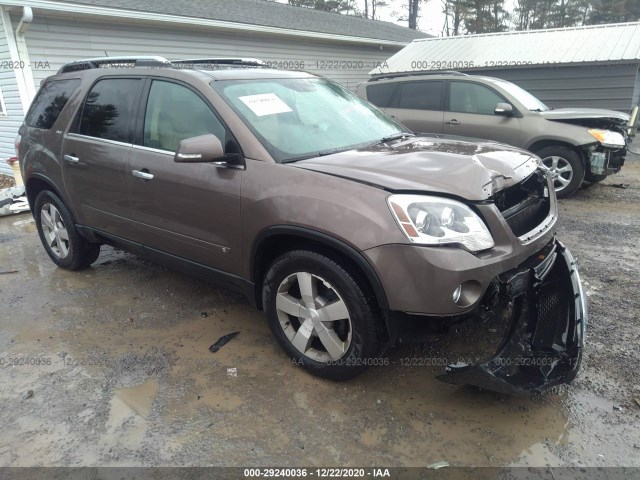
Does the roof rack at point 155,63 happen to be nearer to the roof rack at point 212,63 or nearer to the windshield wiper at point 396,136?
the roof rack at point 212,63

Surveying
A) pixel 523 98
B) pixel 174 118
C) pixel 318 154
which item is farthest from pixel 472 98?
pixel 174 118

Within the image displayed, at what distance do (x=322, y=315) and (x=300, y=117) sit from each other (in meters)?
1.38

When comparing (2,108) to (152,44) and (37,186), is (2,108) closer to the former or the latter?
(152,44)

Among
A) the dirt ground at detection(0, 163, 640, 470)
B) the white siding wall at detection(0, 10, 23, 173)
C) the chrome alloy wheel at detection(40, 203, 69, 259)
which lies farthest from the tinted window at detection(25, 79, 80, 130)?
the white siding wall at detection(0, 10, 23, 173)

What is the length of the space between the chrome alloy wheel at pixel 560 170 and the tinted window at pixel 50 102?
6.32m

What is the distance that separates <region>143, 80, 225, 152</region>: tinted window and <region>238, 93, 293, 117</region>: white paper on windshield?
244 millimetres

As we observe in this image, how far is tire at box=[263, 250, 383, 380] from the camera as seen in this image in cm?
257

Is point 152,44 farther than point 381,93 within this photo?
Yes

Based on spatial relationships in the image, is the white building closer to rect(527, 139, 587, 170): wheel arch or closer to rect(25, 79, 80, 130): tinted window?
rect(25, 79, 80, 130): tinted window

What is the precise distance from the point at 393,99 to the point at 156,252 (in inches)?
237

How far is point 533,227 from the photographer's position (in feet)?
9.39

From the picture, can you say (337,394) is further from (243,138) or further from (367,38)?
(367,38)

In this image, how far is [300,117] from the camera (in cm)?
325

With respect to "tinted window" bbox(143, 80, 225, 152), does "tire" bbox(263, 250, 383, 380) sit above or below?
below
